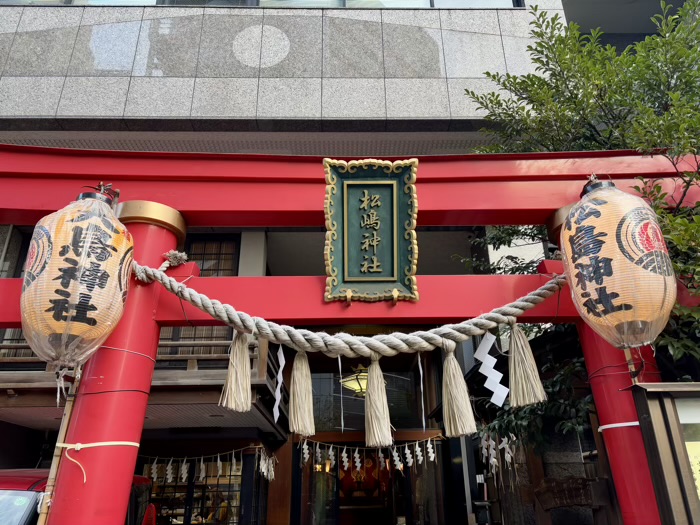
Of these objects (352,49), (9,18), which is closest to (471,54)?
(352,49)

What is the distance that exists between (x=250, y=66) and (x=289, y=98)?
3.53 feet

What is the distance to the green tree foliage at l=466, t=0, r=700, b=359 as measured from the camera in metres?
3.57

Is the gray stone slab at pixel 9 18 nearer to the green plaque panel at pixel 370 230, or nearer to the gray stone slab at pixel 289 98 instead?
the gray stone slab at pixel 289 98

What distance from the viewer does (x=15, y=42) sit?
871cm

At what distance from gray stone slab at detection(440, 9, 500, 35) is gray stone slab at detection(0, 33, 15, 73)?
27.4 ft

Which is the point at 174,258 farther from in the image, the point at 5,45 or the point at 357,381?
the point at 357,381

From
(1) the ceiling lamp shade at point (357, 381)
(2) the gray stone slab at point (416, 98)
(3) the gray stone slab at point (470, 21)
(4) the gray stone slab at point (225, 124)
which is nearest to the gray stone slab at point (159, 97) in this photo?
(4) the gray stone slab at point (225, 124)

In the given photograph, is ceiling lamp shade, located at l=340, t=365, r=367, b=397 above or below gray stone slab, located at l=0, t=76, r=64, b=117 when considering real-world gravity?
below

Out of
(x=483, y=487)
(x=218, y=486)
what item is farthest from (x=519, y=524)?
(x=218, y=486)

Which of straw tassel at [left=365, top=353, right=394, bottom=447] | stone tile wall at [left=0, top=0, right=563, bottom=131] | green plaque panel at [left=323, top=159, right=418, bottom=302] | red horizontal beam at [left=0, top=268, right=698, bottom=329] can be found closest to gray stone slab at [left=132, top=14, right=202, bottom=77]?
stone tile wall at [left=0, top=0, right=563, bottom=131]

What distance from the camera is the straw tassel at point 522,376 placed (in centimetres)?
326

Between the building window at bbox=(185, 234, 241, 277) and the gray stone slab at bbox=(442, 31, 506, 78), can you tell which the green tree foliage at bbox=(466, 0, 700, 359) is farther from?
the building window at bbox=(185, 234, 241, 277)

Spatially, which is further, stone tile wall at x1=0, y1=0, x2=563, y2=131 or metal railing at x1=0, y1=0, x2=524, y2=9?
metal railing at x1=0, y1=0, x2=524, y2=9

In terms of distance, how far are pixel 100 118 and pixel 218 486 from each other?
7.70 m
